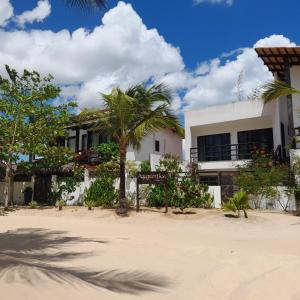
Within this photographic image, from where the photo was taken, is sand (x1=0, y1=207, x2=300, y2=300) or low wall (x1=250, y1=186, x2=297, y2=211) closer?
sand (x1=0, y1=207, x2=300, y2=300)

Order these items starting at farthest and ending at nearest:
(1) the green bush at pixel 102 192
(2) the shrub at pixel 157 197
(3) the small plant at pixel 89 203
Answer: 1. (1) the green bush at pixel 102 192
2. (3) the small plant at pixel 89 203
3. (2) the shrub at pixel 157 197

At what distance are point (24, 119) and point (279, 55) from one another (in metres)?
14.1

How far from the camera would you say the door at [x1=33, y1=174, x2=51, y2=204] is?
2285 centimetres

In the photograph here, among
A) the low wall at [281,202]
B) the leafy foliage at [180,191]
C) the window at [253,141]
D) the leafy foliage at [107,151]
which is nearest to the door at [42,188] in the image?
the leafy foliage at [107,151]

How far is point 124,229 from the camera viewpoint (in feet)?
40.9

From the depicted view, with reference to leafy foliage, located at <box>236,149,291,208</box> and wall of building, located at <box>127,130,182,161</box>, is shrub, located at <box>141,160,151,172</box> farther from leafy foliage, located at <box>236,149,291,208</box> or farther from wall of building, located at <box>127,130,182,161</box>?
leafy foliage, located at <box>236,149,291,208</box>

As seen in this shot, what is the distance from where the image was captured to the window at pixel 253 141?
23125mm

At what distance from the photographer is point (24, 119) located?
2108 centimetres

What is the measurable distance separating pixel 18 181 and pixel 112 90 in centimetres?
1210

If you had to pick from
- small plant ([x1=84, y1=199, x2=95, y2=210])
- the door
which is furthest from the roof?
the door

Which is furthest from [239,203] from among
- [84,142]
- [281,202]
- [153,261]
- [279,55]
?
[84,142]

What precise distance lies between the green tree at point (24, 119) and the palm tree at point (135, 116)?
19.4 feet

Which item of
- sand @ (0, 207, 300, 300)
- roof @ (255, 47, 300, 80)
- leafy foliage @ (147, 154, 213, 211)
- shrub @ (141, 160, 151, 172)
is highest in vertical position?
roof @ (255, 47, 300, 80)

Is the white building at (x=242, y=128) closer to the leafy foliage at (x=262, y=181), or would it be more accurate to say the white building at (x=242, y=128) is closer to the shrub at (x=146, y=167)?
the leafy foliage at (x=262, y=181)
